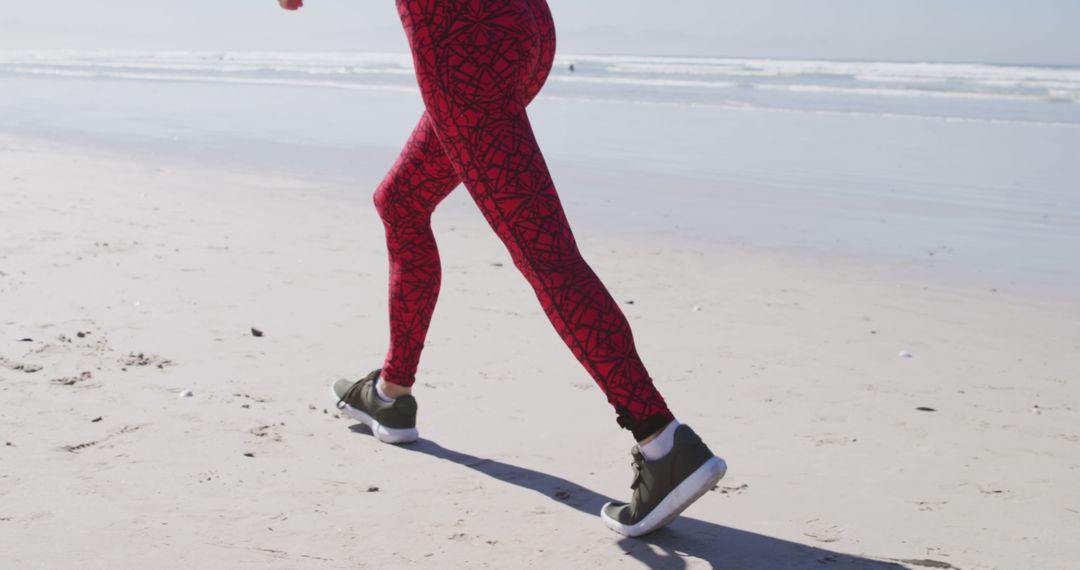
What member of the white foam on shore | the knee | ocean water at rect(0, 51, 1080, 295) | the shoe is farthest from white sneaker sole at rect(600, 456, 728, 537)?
the white foam on shore

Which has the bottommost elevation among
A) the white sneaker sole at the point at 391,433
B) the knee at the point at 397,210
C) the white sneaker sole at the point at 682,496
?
the white sneaker sole at the point at 391,433

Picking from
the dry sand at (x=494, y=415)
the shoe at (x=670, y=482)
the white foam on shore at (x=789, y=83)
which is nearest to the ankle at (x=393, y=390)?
the dry sand at (x=494, y=415)

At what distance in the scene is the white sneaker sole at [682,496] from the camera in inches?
88.4

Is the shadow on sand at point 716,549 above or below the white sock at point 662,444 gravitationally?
below

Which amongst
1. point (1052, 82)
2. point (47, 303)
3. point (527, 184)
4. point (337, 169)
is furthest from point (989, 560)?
point (1052, 82)

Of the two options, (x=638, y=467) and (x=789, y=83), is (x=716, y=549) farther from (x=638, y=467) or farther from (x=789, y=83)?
(x=789, y=83)

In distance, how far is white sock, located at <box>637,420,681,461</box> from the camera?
2.27 m

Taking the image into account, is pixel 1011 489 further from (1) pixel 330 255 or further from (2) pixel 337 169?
(2) pixel 337 169

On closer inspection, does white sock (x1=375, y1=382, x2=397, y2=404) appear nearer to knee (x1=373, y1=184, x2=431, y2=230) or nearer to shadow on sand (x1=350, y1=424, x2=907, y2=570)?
knee (x1=373, y1=184, x2=431, y2=230)

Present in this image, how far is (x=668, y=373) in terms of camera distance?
3729 millimetres

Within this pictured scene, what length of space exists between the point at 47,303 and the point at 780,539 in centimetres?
300

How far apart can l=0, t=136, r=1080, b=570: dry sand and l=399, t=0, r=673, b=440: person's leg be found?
1.45 ft

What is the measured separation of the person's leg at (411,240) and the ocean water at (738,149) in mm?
3757

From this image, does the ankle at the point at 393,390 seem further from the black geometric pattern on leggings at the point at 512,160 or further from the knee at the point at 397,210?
the black geometric pattern on leggings at the point at 512,160
